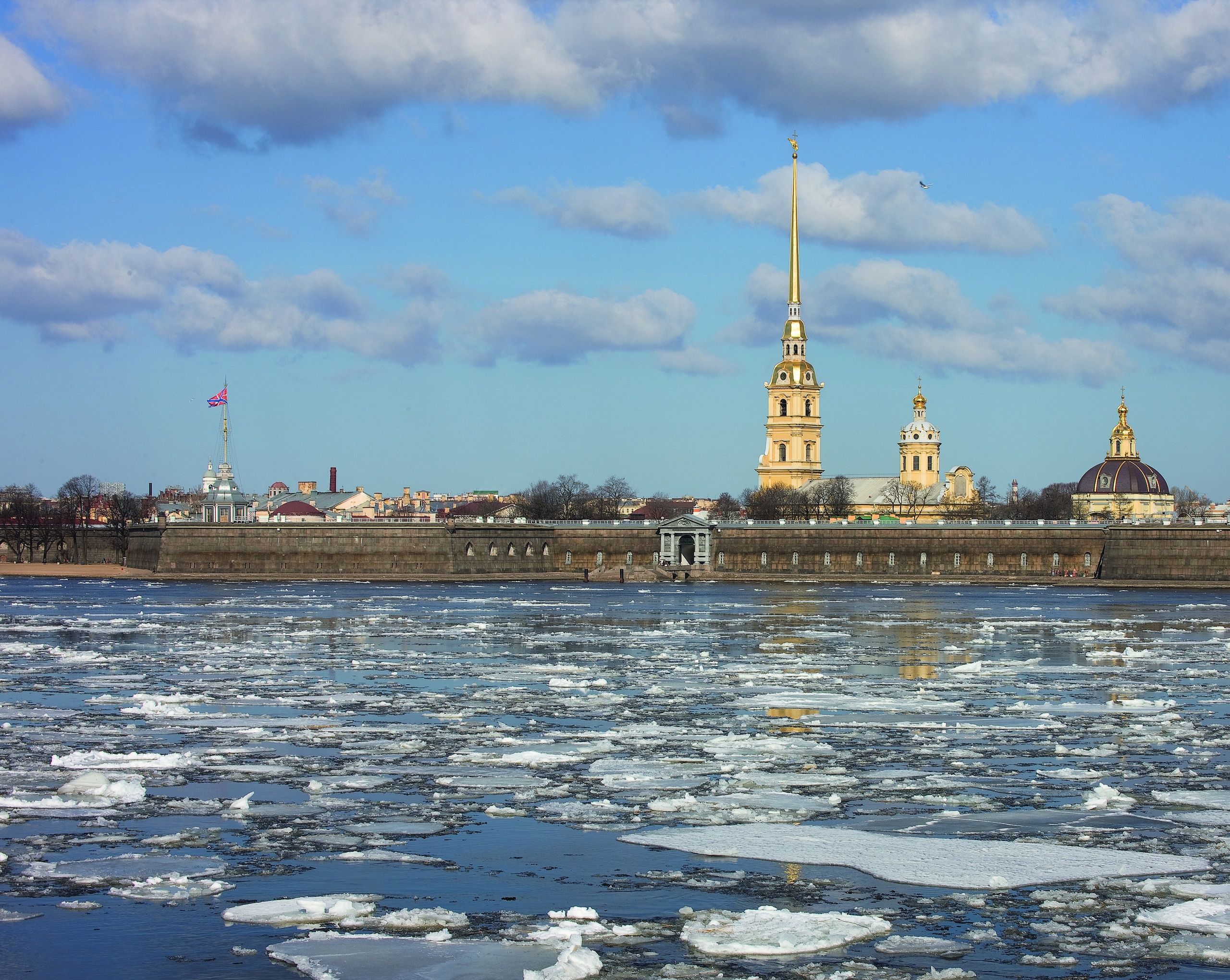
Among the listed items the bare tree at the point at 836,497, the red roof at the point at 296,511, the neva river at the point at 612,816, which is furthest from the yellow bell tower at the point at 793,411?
the neva river at the point at 612,816

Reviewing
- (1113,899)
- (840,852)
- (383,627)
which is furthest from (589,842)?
(383,627)

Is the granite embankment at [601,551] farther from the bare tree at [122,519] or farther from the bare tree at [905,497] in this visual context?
the bare tree at [905,497]

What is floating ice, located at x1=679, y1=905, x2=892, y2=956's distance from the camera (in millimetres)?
A: 12938

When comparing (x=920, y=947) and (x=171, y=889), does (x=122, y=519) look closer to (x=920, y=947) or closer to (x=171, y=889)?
(x=171, y=889)

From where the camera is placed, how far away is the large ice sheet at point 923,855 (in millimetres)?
15234

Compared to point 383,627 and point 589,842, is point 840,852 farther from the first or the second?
point 383,627

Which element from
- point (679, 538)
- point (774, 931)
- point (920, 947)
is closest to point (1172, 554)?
point (679, 538)

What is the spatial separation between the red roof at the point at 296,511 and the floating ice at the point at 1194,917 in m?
145

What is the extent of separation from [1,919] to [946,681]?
23.9 meters

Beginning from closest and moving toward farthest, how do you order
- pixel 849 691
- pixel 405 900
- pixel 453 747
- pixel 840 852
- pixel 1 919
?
pixel 1 919, pixel 405 900, pixel 840 852, pixel 453 747, pixel 849 691

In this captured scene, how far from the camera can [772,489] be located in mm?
164875

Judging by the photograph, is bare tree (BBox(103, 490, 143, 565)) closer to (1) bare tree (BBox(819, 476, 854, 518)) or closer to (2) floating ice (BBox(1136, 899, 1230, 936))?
(1) bare tree (BBox(819, 476, 854, 518))

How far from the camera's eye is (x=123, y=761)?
2161 cm

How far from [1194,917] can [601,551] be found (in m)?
99.3
